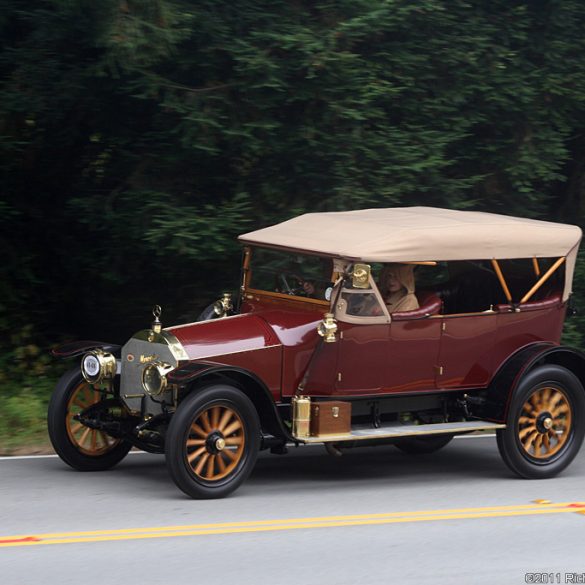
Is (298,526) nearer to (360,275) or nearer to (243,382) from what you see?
(243,382)

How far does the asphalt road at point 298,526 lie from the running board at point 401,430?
41cm

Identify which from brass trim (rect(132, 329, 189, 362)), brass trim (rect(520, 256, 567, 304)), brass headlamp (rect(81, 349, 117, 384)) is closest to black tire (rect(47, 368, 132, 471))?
brass headlamp (rect(81, 349, 117, 384))

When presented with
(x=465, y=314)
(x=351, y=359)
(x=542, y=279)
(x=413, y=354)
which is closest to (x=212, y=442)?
(x=351, y=359)

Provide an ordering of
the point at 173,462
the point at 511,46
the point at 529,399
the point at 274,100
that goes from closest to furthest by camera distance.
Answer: the point at 173,462
the point at 529,399
the point at 274,100
the point at 511,46

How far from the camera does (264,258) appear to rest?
388 inches

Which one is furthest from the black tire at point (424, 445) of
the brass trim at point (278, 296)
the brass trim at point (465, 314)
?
the brass trim at point (278, 296)

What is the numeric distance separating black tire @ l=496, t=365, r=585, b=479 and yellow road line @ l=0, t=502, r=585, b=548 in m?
0.88

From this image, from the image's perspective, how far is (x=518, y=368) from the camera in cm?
939

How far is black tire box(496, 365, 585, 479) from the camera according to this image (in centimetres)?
929

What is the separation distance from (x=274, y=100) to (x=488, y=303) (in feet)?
13.0

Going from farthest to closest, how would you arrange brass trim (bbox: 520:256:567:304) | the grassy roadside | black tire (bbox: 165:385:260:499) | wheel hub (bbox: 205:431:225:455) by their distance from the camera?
the grassy roadside, brass trim (bbox: 520:256:567:304), wheel hub (bbox: 205:431:225:455), black tire (bbox: 165:385:260:499)

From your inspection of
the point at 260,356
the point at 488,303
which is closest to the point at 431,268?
the point at 488,303

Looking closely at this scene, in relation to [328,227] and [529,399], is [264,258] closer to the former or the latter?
[328,227]

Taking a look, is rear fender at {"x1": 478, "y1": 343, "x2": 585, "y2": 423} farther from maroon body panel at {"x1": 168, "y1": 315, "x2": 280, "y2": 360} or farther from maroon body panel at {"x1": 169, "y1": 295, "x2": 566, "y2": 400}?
maroon body panel at {"x1": 168, "y1": 315, "x2": 280, "y2": 360}
